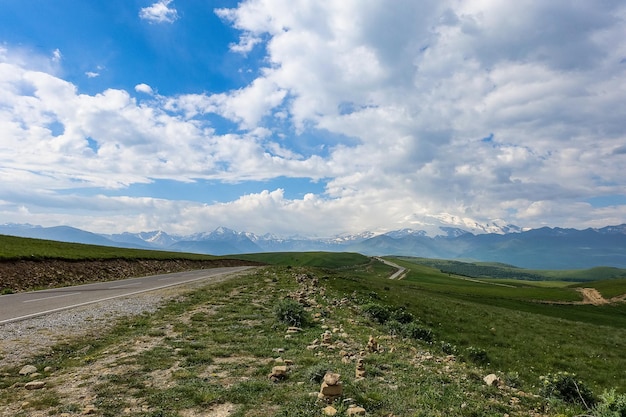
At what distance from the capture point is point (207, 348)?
14.1 metres

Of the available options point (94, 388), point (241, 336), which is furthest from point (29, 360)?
point (241, 336)

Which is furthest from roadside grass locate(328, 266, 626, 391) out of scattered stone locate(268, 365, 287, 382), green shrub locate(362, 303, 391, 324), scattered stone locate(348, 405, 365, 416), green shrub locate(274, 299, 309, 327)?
scattered stone locate(348, 405, 365, 416)

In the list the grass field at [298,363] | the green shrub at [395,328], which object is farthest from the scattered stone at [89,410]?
the green shrub at [395,328]

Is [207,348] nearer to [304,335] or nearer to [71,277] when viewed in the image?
[304,335]

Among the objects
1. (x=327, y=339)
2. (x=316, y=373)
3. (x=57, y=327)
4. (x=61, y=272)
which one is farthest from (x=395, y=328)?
(x=61, y=272)

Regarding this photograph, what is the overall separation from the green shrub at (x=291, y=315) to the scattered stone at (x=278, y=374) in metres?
8.40

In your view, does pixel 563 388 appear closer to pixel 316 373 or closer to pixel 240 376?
pixel 316 373

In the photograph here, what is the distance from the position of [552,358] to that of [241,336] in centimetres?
2646

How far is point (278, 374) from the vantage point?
10.7m

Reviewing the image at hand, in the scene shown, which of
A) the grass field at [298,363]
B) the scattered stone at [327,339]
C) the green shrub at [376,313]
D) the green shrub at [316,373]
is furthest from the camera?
the green shrub at [376,313]

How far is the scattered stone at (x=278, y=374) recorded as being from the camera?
10.6 m

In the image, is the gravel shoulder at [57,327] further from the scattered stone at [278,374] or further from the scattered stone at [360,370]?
the scattered stone at [360,370]

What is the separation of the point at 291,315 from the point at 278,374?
9343mm

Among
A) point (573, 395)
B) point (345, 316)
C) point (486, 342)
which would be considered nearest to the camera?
point (573, 395)
